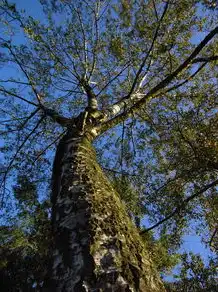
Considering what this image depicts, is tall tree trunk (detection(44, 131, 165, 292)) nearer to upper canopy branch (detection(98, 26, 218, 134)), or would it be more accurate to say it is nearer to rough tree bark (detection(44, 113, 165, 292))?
rough tree bark (detection(44, 113, 165, 292))

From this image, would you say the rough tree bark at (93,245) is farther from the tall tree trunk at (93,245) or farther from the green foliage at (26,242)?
the green foliage at (26,242)

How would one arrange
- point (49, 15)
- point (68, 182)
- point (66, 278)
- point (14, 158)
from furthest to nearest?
point (49, 15), point (14, 158), point (68, 182), point (66, 278)

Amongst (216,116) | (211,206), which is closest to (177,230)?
(211,206)

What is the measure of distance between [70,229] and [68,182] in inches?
33.0

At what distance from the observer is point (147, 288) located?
1640mm

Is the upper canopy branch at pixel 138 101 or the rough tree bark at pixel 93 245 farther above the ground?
the upper canopy branch at pixel 138 101

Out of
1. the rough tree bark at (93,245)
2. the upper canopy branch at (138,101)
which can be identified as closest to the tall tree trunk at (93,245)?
the rough tree bark at (93,245)

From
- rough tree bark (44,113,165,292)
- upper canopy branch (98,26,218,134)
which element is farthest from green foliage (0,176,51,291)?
rough tree bark (44,113,165,292)

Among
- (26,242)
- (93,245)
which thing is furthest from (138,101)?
(93,245)

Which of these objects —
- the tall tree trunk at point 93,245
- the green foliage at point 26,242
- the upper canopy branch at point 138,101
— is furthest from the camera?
the green foliage at point 26,242

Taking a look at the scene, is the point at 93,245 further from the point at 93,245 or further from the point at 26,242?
the point at 26,242

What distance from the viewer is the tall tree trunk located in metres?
1.65

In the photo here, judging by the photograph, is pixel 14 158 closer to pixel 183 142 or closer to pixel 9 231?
pixel 9 231

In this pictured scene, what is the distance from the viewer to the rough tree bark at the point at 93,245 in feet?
5.43
